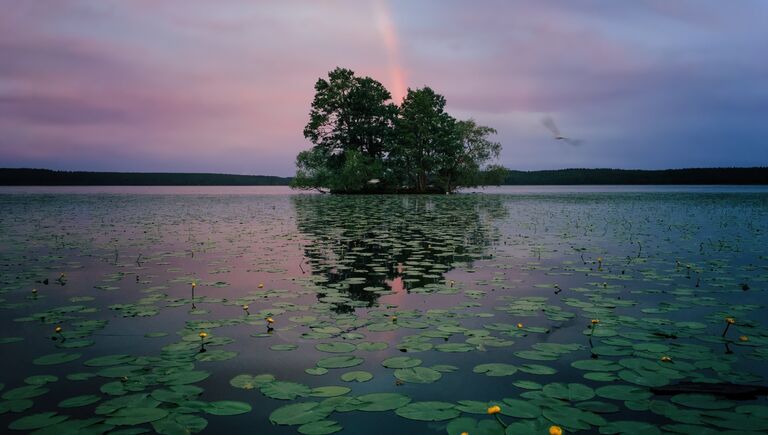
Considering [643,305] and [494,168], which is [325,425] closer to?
[643,305]

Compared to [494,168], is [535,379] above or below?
below

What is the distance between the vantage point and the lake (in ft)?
9.74

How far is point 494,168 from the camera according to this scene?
53.3 metres

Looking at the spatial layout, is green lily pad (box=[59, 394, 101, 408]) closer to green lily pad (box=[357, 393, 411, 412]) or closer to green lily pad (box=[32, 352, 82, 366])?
green lily pad (box=[32, 352, 82, 366])

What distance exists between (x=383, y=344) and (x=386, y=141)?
49.4m

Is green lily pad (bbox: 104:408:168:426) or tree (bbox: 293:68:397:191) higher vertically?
tree (bbox: 293:68:397:191)

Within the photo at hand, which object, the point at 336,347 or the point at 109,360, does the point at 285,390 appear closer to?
the point at 336,347

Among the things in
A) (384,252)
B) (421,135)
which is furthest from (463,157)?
(384,252)

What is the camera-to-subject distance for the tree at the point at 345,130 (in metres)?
49.9

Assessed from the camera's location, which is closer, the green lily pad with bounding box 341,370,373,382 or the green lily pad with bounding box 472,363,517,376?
the green lily pad with bounding box 341,370,373,382

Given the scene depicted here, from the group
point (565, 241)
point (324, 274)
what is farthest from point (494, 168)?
point (324, 274)

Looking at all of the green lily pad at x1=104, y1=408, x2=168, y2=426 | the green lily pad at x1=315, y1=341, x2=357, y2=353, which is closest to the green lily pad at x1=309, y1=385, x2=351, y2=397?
the green lily pad at x1=315, y1=341, x2=357, y2=353

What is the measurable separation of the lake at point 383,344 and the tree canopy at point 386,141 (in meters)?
40.5

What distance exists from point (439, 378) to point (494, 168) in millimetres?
52003
